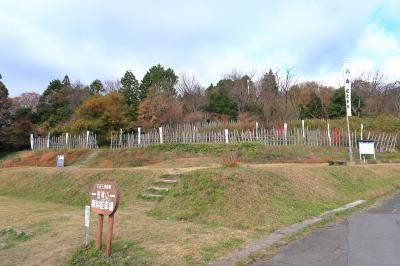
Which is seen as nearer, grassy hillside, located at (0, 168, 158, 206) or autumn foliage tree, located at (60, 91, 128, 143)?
grassy hillside, located at (0, 168, 158, 206)

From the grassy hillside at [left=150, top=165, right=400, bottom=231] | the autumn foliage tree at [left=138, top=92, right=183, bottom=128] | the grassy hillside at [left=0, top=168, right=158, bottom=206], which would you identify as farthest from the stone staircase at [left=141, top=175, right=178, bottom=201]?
the autumn foliage tree at [left=138, top=92, right=183, bottom=128]

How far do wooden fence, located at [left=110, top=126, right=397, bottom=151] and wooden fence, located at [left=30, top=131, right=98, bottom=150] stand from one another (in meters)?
5.66

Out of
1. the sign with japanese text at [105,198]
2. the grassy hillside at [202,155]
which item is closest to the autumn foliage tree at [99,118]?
the grassy hillside at [202,155]

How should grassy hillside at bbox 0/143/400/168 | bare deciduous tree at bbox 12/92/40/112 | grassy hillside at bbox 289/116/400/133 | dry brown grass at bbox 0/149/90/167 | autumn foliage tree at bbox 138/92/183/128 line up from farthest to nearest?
bare deciduous tree at bbox 12/92/40/112, autumn foliage tree at bbox 138/92/183/128, grassy hillside at bbox 289/116/400/133, dry brown grass at bbox 0/149/90/167, grassy hillside at bbox 0/143/400/168

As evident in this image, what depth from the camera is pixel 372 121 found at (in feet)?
103

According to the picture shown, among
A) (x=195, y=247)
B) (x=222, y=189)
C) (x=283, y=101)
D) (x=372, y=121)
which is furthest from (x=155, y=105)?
(x=195, y=247)

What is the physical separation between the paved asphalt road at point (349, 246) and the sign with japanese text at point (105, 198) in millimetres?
2351

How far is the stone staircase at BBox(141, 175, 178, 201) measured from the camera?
37.4 feet

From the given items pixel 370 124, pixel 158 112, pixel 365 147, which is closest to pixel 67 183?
pixel 365 147

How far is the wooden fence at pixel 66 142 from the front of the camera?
1230 inches

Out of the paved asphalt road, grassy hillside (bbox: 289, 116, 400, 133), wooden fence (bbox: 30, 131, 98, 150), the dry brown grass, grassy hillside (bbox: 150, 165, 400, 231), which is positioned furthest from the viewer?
wooden fence (bbox: 30, 131, 98, 150)

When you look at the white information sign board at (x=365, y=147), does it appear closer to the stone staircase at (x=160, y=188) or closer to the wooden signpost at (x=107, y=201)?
the stone staircase at (x=160, y=188)

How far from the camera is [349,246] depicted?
21.2ft

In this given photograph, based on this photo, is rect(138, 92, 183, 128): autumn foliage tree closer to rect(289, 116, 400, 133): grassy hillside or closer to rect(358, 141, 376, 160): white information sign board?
rect(289, 116, 400, 133): grassy hillside
